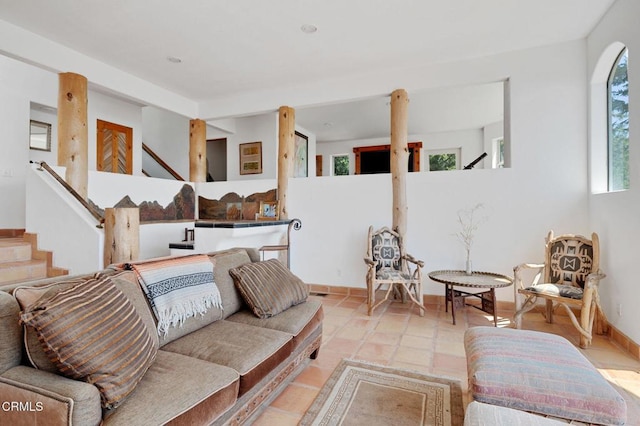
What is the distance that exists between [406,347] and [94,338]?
236 centimetres

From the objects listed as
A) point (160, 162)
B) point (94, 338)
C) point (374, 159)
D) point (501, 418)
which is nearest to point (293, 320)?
point (94, 338)

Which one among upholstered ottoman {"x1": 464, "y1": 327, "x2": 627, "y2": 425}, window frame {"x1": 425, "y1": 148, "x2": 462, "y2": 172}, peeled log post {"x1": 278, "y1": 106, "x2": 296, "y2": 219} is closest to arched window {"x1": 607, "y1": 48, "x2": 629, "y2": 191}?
upholstered ottoman {"x1": 464, "y1": 327, "x2": 627, "y2": 425}

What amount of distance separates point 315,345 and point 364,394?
54 centimetres

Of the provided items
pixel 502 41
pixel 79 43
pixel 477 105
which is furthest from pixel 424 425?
pixel 477 105

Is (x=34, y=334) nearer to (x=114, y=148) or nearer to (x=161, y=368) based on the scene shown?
(x=161, y=368)

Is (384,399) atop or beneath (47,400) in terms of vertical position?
beneath

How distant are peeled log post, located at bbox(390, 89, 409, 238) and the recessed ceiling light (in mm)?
1444

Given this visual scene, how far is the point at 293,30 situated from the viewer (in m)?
3.39

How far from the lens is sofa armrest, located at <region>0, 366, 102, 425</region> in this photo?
110 cm

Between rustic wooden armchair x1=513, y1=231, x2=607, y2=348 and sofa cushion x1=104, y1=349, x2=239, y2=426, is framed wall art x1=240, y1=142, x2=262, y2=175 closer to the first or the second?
rustic wooden armchair x1=513, y1=231, x2=607, y2=348

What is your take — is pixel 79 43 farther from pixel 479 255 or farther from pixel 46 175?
pixel 479 255

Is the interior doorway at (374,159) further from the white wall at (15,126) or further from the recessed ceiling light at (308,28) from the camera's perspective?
the white wall at (15,126)

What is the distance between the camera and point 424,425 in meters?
1.79

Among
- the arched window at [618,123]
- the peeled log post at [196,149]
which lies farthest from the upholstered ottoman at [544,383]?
the peeled log post at [196,149]
